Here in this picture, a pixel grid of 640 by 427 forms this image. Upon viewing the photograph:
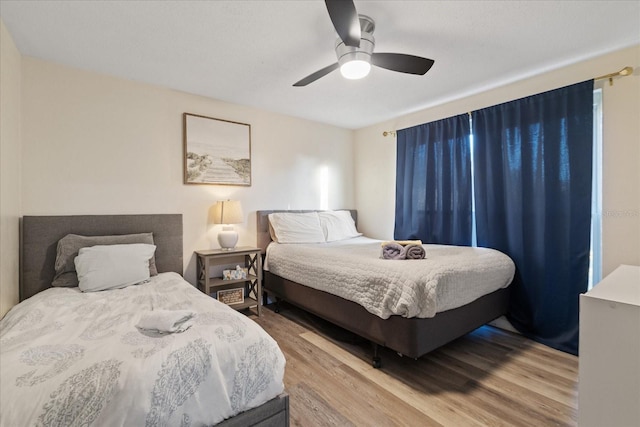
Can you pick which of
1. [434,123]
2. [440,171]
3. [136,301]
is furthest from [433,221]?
[136,301]

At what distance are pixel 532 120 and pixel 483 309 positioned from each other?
68.6 inches

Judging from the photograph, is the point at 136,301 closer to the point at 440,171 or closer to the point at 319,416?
the point at 319,416

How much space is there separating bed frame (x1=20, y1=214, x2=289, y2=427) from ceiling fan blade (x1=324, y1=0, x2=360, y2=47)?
2265mm

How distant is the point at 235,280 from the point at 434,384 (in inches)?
79.0

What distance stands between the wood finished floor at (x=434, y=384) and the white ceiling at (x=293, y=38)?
2359 millimetres

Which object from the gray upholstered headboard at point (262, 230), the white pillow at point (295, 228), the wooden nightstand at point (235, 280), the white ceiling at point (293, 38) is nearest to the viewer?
the white ceiling at point (293, 38)

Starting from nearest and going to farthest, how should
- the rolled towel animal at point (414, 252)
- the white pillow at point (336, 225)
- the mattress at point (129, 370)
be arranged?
the mattress at point (129, 370), the rolled towel animal at point (414, 252), the white pillow at point (336, 225)

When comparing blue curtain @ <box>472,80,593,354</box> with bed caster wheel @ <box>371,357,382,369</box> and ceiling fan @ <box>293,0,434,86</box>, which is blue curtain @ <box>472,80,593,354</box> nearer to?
ceiling fan @ <box>293,0,434,86</box>

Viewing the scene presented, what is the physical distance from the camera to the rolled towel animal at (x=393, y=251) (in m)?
2.30

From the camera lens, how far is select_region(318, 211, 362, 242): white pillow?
3.65 metres

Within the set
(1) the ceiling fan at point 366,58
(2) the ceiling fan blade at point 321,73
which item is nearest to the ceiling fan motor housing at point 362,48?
(1) the ceiling fan at point 366,58

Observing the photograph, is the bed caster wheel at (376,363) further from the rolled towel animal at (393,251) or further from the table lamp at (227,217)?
the table lamp at (227,217)

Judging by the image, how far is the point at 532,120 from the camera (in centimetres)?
261

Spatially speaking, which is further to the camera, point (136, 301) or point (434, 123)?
point (434, 123)
